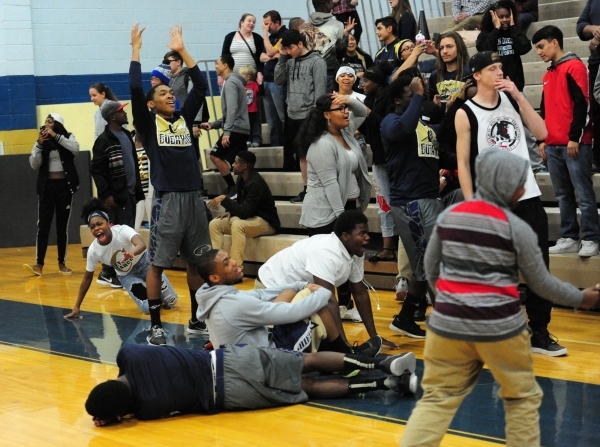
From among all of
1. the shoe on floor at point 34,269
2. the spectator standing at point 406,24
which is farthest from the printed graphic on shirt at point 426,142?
the shoe on floor at point 34,269

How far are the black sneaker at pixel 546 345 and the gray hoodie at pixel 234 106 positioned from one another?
5.12 metres

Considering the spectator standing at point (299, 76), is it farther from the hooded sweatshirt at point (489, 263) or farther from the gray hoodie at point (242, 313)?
the hooded sweatshirt at point (489, 263)

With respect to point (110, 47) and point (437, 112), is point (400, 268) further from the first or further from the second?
point (110, 47)

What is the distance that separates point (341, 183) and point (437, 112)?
3.15ft

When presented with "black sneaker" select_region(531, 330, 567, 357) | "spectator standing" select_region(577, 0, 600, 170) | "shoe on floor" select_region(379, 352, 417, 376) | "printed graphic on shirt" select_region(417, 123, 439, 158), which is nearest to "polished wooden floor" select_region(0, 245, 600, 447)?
"black sneaker" select_region(531, 330, 567, 357)

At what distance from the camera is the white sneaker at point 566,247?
7641mm

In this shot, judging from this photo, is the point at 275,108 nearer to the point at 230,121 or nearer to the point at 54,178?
the point at 230,121

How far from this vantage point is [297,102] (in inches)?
394

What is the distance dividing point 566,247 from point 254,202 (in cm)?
316

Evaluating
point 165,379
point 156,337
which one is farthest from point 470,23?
point 165,379

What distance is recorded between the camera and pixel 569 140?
24.4ft

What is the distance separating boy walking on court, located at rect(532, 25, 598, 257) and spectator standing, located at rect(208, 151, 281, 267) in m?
2.94

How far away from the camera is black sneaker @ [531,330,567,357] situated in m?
6.18

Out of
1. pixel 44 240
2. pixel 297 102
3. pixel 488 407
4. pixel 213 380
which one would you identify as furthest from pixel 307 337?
pixel 44 240
